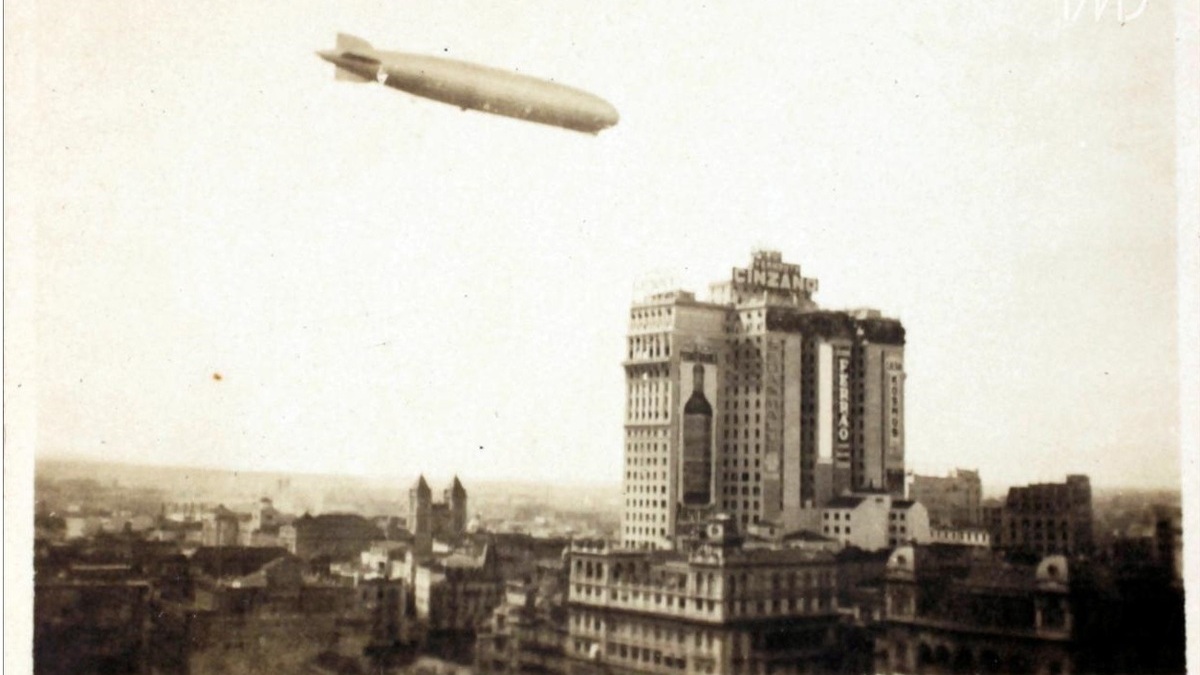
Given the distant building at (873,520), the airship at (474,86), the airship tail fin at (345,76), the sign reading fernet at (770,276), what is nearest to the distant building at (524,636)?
the distant building at (873,520)

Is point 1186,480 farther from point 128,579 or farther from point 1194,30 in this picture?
point 128,579

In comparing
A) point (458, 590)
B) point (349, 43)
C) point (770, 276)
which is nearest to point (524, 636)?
point (458, 590)

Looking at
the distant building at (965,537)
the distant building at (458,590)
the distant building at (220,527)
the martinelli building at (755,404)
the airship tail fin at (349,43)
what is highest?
the airship tail fin at (349,43)

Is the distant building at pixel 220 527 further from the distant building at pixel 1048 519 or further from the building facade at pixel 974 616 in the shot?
the distant building at pixel 1048 519

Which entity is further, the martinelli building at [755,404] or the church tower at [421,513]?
the martinelli building at [755,404]

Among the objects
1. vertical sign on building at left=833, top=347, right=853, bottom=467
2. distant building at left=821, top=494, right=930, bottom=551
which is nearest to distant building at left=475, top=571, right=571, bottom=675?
distant building at left=821, top=494, right=930, bottom=551

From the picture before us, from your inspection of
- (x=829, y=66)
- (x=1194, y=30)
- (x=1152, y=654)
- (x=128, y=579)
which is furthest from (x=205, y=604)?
(x=1194, y=30)

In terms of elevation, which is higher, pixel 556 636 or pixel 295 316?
pixel 295 316
